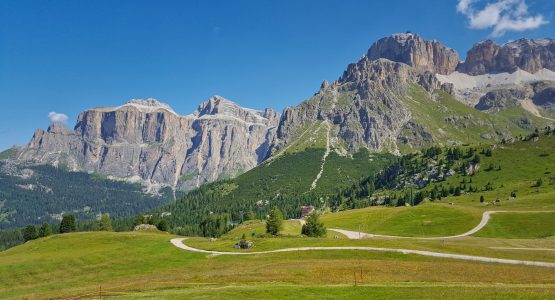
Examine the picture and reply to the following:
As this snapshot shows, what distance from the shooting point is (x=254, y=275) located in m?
58.0

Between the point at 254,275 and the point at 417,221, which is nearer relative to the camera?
the point at 254,275

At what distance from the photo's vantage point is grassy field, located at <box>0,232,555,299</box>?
43.2 meters

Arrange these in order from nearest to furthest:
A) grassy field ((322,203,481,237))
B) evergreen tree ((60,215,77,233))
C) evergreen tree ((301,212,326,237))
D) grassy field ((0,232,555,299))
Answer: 1. grassy field ((0,232,555,299))
2. evergreen tree ((301,212,326,237))
3. grassy field ((322,203,481,237))
4. evergreen tree ((60,215,77,233))

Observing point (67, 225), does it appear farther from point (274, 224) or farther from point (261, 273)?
point (261, 273)

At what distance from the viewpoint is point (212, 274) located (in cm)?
6334

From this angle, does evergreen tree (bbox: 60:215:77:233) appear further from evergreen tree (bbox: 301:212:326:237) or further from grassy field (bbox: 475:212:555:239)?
grassy field (bbox: 475:212:555:239)

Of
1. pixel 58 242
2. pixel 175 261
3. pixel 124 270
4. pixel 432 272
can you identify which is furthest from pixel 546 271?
pixel 58 242

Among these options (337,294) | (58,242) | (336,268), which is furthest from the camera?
(58,242)

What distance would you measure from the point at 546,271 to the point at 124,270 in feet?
230

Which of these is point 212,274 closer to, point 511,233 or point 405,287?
point 405,287

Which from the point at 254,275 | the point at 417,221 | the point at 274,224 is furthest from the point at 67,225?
the point at 254,275

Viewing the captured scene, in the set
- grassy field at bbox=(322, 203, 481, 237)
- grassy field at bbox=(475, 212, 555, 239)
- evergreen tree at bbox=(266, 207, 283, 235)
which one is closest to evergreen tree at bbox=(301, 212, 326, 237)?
evergreen tree at bbox=(266, 207, 283, 235)

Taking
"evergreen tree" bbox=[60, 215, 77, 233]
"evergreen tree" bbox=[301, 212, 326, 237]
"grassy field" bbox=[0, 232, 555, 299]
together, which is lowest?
"grassy field" bbox=[0, 232, 555, 299]

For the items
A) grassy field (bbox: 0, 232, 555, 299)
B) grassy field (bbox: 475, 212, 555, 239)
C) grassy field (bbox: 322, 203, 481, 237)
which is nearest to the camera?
grassy field (bbox: 0, 232, 555, 299)
